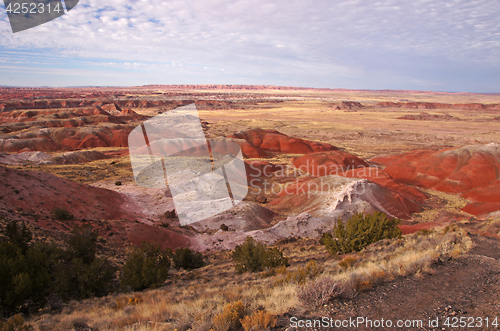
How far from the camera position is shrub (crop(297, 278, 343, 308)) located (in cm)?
629

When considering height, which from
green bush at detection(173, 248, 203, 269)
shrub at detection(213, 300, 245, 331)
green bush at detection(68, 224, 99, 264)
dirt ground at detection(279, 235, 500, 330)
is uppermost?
shrub at detection(213, 300, 245, 331)

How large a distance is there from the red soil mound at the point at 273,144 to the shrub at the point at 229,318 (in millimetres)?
50748

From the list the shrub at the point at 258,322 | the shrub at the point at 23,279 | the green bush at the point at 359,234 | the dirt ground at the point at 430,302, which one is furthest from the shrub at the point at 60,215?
the dirt ground at the point at 430,302

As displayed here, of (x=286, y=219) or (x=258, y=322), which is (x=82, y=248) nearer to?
(x=258, y=322)

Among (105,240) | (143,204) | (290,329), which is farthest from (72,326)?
(143,204)

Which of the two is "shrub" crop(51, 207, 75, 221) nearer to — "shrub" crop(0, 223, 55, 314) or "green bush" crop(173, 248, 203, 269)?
"shrub" crop(0, 223, 55, 314)

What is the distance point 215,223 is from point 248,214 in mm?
3169

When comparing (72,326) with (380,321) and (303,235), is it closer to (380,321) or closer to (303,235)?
(380,321)

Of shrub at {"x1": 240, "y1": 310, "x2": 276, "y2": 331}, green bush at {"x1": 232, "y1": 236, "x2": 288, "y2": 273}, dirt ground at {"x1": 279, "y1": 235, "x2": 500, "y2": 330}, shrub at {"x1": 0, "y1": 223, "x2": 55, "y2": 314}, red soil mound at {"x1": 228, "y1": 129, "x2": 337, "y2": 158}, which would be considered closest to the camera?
shrub at {"x1": 240, "y1": 310, "x2": 276, "y2": 331}

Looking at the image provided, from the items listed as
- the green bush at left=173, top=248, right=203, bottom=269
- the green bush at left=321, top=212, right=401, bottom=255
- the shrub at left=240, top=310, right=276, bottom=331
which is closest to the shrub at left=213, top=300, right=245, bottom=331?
the shrub at left=240, top=310, right=276, bottom=331

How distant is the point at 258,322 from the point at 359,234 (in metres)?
11.1

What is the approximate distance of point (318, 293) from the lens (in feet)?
20.9

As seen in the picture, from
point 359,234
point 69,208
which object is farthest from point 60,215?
point 359,234

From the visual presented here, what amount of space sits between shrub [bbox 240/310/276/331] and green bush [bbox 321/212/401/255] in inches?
380
